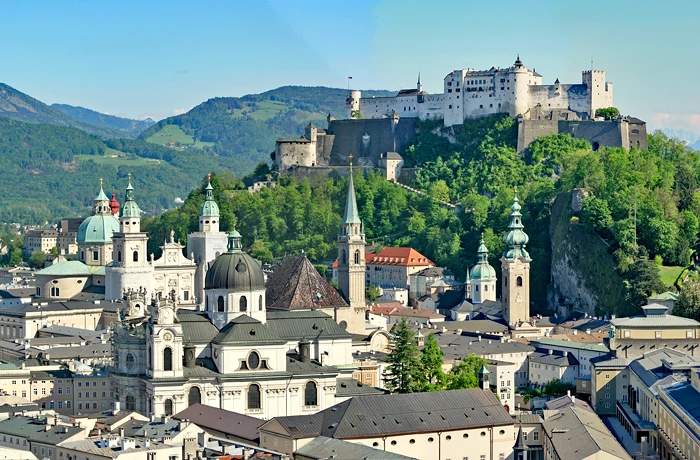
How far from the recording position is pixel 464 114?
145 metres

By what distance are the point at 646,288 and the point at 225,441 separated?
47.0m

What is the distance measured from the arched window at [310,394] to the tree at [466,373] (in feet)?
23.0

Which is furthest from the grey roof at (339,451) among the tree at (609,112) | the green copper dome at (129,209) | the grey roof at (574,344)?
the tree at (609,112)

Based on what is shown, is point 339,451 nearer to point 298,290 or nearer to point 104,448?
point 104,448

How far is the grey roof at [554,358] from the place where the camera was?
95.6 m

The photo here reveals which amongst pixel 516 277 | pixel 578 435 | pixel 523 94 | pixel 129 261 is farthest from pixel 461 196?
pixel 578 435

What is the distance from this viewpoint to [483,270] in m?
125

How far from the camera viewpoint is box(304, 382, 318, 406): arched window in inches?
3103

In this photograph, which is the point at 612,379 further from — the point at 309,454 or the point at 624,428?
the point at 309,454

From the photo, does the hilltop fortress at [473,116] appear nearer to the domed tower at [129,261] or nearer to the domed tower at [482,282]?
the domed tower at [482,282]

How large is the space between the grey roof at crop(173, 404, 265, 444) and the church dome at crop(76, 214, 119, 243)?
57.0 meters

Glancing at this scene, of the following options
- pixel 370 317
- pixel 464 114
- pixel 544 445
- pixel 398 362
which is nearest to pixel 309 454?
pixel 544 445

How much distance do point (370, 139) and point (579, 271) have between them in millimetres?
36706

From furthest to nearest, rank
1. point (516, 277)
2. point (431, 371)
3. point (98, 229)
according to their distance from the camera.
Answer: point (98, 229)
point (516, 277)
point (431, 371)
